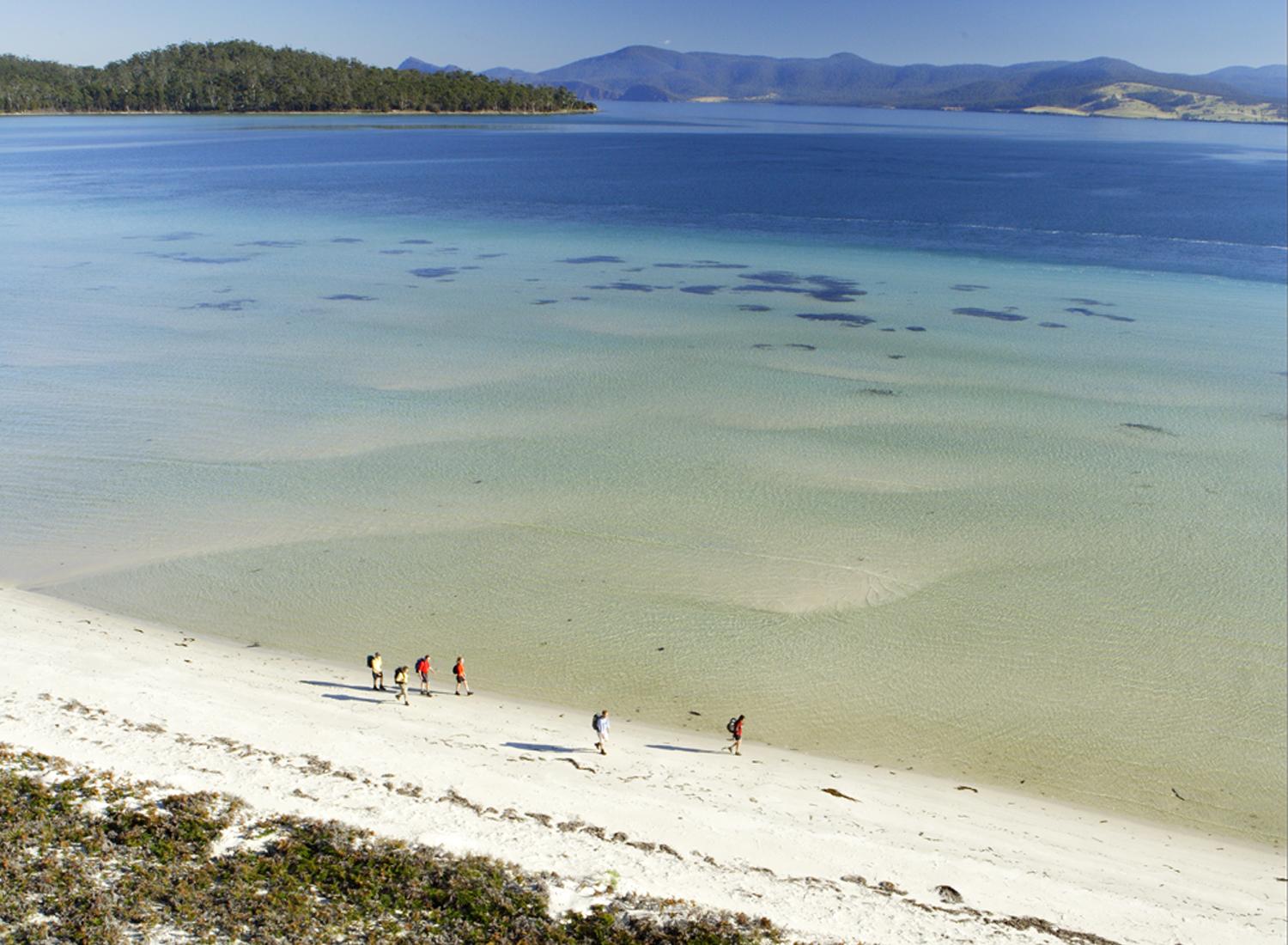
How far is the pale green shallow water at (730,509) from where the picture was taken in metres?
17.1

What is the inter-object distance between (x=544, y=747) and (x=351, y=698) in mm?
3791

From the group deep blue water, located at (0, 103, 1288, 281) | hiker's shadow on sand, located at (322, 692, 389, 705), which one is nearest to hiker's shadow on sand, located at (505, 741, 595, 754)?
hiker's shadow on sand, located at (322, 692, 389, 705)

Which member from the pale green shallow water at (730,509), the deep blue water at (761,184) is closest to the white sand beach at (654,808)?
the pale green shallow water at (730,509)

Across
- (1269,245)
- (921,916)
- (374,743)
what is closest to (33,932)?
(374,743)

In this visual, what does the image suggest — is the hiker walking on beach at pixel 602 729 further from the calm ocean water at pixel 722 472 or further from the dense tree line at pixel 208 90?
the dense tree line at pixel 208 90

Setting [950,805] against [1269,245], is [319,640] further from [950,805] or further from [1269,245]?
[1269,245]

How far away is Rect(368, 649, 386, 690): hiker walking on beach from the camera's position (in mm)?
16364

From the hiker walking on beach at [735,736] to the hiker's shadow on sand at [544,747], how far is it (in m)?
2.32

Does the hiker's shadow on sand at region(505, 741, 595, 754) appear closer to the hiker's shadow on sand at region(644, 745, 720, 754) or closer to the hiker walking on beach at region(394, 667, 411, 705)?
the hiker's shadow on sand at region(644, 745, 720, 754)

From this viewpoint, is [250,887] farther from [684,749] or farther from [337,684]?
[684,749]

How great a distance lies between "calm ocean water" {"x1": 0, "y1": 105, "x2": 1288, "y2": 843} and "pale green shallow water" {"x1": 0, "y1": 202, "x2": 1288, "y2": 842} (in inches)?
4.1

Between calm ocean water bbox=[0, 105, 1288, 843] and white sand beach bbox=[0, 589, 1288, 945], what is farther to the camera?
calm ocean water bbox=[0, 105, 1288, 843]

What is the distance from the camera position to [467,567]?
21062mm

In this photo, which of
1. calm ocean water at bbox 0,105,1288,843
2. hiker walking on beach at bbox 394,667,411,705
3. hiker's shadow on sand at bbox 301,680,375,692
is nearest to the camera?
hiker walking on beach at bbox 394,667,411,705
